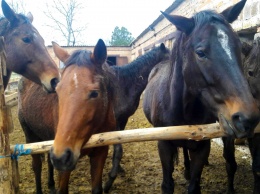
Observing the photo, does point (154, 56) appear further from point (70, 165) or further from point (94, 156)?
point (70, 165)

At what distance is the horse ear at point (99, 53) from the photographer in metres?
2.41

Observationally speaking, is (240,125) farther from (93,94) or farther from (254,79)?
(254,79)

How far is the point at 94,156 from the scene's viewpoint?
9.09 feet

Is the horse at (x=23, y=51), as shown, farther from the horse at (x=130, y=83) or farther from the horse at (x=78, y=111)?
the horse at (x=130, y=83)

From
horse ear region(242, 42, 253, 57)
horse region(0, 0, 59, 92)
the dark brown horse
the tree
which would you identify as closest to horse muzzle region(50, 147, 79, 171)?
horse region(0, 0, 59, 92)

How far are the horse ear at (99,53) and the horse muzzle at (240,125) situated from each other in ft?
4.29

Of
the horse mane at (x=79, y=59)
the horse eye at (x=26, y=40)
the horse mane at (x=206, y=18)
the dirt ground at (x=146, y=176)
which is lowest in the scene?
the dirt ground at (x=146, y=176)

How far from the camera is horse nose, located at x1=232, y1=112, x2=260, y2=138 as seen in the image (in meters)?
1.71

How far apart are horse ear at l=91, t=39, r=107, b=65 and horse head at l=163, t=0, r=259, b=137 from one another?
0.68 m

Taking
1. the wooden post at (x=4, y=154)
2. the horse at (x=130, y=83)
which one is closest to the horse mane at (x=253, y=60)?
the horse at (x=130, y=83)

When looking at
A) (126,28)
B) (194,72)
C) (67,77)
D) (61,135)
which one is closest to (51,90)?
(67,77)

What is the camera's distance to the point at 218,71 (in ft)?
6.38

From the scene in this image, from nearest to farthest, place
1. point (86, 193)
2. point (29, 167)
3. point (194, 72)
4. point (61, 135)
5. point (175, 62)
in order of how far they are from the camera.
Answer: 1. point (61, 135)
2. point (194, 72)
3. point (175, 62)
4. point (86, 193)
5. point (29, 167)

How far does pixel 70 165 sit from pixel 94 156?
861 mm
